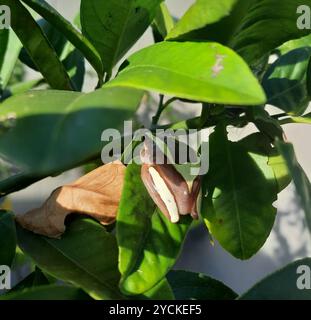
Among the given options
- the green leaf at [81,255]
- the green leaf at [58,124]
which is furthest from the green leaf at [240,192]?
the green leaf at [58,124]

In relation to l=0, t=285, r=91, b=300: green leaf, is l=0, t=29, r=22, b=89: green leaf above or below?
above

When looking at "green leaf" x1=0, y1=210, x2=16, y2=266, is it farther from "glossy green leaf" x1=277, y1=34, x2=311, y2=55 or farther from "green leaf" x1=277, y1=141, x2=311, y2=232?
"glossy green leaf" x1=277, y1=34, x2=311, y2=55

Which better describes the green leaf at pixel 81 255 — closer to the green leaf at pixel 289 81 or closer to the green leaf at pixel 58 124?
the green leaf at pixel 58 124

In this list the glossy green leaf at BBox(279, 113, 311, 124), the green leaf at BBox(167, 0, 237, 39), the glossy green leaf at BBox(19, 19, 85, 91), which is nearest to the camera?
the green leaf at BBox(167, 0, 237, 39)

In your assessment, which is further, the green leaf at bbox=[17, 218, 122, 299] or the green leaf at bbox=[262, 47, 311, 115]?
the green leaf at bbox=[262, 47, 311, 115]

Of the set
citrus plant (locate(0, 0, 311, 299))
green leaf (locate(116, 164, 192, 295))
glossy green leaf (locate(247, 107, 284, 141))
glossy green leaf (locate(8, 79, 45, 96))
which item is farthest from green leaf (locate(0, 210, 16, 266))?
glossy green leaf (locate(8, 79, 45, 96))

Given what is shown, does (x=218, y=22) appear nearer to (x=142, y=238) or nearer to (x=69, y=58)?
(x=142, y=238)
